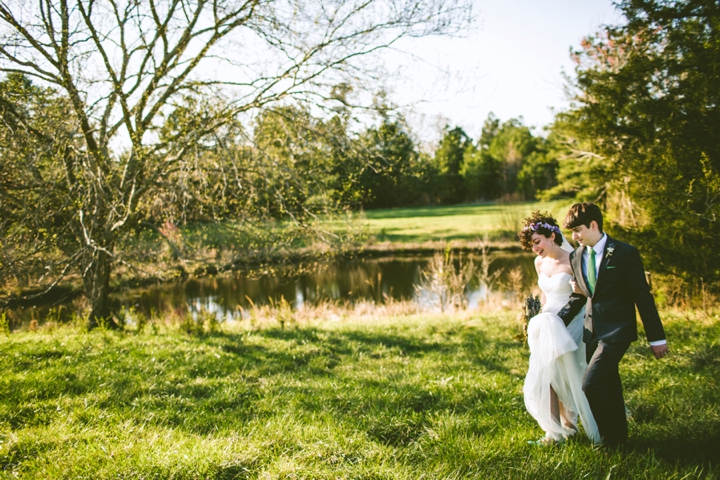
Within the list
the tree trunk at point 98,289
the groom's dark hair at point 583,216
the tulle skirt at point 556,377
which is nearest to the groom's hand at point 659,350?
the tulle skirt at point 556,377

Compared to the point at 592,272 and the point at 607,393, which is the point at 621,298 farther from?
the point at 607,393

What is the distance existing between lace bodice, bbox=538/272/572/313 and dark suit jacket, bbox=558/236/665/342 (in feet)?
0.96

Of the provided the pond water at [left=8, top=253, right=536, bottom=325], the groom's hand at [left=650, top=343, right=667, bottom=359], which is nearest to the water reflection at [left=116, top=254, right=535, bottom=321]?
the pond water at [left=8, top=253, right=536, bottom=325]

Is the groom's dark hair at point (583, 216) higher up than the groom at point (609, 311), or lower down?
higher up

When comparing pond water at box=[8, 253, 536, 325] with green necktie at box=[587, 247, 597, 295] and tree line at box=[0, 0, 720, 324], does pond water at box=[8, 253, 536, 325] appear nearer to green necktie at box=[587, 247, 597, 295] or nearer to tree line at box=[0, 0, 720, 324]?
tree line at box=[0, 0, 720, 324]

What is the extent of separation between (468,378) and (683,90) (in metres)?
5.85

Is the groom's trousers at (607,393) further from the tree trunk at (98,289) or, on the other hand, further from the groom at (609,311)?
the tree trunk at (98,289)

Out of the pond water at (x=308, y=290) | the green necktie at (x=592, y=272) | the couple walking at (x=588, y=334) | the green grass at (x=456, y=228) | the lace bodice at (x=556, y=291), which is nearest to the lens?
the couple walking at (x=588, y=334)

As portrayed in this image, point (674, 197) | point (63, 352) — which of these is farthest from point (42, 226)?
point (674, 197)

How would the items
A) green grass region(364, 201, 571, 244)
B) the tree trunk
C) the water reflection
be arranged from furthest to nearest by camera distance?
green grass region(364, 201, 571, 244), the water reflection, the tree trunk

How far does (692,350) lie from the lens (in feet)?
→ 17.1

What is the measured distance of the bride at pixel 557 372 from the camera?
3.19 metres

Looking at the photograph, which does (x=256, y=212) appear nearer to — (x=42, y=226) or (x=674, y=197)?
(x=42, y=226)

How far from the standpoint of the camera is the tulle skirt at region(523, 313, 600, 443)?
3180 mm
